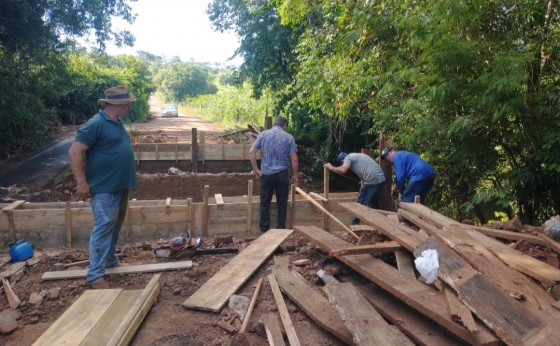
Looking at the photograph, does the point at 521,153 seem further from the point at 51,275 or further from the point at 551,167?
the point at 51,275

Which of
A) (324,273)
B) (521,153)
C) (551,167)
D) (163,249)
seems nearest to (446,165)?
(521,153)

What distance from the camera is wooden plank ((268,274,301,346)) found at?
2821 mm

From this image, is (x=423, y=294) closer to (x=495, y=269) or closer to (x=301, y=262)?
(x=495, y=269)

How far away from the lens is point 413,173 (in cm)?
619

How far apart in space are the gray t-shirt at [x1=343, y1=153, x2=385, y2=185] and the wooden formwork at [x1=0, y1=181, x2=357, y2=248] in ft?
2.09

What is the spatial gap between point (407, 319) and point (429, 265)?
452 millimetres

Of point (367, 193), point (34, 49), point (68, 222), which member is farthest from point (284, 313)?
point (34, 49)

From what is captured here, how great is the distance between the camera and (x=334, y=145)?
1218cm

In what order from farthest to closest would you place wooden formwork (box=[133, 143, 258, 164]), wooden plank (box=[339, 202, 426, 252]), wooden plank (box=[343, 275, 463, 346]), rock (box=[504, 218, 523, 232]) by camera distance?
wooden formwork (box=[133, 143, 258, 164]) < rock (box=[504, 218, 523, 232]) < wooden plank (box=[339, 202, 426, 252]) < wooden plank (box=[343, 275, 463, 346])

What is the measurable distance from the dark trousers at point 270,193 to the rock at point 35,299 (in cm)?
306

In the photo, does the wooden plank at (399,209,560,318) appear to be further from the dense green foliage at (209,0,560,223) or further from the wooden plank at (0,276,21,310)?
the wooden plank at (0,276,21,310)

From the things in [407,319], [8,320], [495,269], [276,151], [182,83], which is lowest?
[8,320]

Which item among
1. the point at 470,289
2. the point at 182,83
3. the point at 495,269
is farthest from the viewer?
the point at 182,83

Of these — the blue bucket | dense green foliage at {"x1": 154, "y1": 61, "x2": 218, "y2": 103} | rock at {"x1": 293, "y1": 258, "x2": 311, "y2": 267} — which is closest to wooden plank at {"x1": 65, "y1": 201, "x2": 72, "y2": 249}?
the blue bucket
